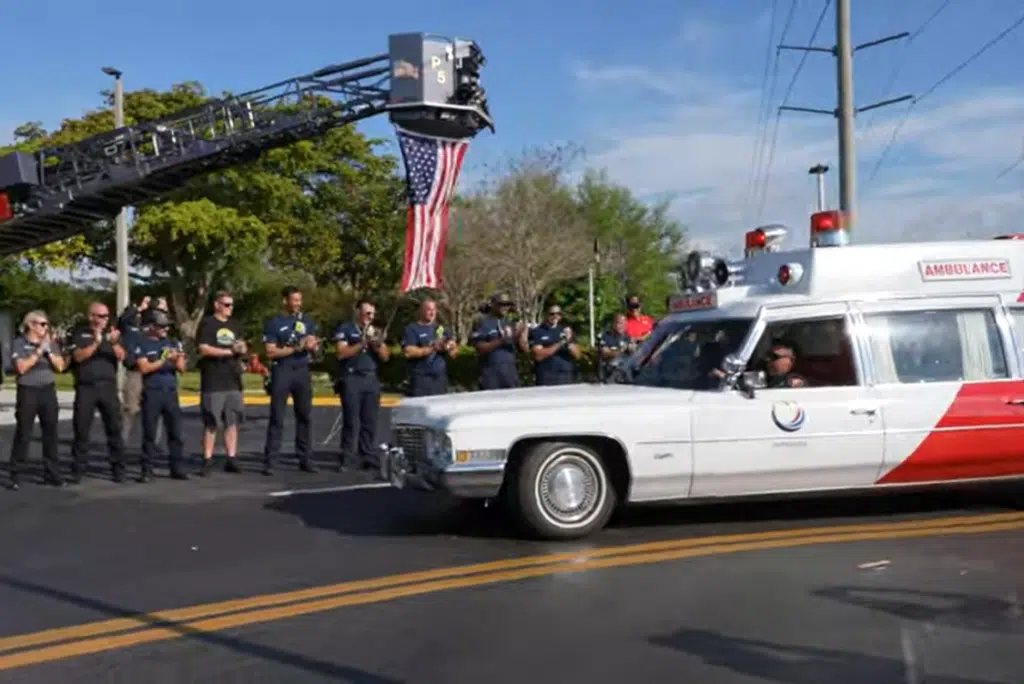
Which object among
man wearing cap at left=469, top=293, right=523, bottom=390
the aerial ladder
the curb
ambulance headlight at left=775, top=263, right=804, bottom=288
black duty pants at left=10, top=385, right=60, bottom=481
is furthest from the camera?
the curb

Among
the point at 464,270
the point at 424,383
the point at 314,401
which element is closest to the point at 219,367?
the point at 424,383

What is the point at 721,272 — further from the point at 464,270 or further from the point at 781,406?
the point at 464,270

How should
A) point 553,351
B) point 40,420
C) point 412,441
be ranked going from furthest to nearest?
point 553,351 < point 40,420 < point 412,441

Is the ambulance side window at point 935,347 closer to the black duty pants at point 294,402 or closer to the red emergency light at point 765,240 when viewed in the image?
the red emergency light at point 765,240

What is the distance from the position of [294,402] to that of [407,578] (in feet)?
17.2

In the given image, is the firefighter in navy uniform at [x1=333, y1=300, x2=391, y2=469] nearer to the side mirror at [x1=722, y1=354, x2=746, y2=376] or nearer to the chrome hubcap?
the chrome hubcap

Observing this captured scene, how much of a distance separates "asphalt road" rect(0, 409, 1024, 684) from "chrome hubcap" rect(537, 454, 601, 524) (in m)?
0.23

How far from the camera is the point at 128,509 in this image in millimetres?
9562

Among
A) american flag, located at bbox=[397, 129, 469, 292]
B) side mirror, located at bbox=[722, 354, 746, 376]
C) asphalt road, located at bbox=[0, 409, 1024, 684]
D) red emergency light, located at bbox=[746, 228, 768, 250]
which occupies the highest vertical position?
american flag, located at bbox=[397, 129, 469, 292]

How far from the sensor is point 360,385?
463 inches

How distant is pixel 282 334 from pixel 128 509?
98.0 inches

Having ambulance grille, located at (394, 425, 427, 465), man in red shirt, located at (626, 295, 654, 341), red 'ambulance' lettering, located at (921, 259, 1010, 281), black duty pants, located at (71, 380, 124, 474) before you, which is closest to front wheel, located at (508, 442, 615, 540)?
ambulance grille, located at (394, 425, 427, 465)

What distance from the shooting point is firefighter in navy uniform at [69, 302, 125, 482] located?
11.0 meters

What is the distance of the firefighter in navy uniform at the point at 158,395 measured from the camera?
11.2m
